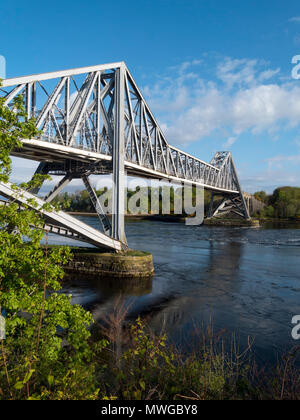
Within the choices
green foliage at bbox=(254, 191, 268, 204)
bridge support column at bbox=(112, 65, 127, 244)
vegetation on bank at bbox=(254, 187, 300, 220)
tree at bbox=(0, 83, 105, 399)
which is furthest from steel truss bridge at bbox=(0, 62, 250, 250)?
green foliage at bbox=(254, 191, 268, 204)

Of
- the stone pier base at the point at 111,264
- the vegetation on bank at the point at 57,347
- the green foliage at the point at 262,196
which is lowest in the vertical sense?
the stone pier base at the point at 111,264

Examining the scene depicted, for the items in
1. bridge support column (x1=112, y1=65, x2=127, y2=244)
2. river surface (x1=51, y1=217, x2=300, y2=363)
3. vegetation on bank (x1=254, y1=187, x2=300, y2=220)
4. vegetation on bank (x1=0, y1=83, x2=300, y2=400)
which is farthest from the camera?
vegetation on bank (x1=254, y1=187, x2=300, y2=220)

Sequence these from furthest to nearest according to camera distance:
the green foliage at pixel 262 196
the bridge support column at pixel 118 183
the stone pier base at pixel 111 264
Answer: the green foliage at pixel 262 196 → the bridge support column at pixel 118 183 → the stone pier base at pixel 111 264

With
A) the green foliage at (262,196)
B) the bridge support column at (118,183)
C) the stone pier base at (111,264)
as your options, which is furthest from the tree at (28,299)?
the green foliage at (262,196)

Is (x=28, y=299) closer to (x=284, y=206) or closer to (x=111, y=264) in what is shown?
(x=111, y=264)

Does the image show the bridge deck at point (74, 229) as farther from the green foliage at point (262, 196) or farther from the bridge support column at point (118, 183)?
the green foliage at point (262, 196)

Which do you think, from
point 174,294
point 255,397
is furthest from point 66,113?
point 255,397

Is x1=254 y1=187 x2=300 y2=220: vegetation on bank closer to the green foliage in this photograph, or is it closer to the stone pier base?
the green foliage

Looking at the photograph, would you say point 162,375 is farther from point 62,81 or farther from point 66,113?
point 62,81

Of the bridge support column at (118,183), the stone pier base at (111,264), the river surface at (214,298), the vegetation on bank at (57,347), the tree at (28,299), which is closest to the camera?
the vegetation on bank at (57,347)

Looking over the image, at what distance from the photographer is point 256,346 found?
1077 centimetres

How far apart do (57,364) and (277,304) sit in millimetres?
13937

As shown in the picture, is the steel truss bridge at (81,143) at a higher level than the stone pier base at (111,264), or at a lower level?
higher

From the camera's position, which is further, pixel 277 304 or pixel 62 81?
pixel 62 81
